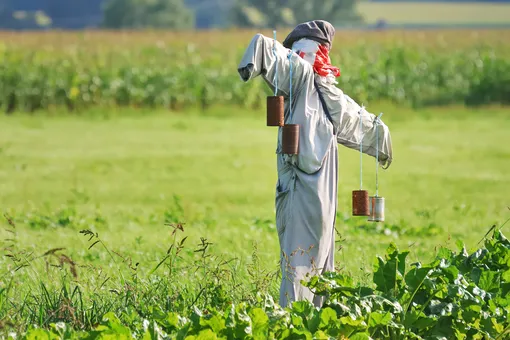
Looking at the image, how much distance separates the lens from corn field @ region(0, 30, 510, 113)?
2147 cm

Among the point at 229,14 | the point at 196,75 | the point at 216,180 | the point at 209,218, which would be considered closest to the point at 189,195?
the point at 216,180

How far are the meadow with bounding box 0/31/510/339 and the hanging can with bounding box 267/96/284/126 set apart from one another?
0.72 m

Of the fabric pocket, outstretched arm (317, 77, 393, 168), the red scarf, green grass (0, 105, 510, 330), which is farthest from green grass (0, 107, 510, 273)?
the red scarf

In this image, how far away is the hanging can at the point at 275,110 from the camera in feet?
18.5

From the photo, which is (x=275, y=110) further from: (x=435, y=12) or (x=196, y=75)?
(x=435, y=12)

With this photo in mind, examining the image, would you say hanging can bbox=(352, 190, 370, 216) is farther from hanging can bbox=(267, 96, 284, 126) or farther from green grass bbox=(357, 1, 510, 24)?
green grass bbox=(357, 1, 510, 24)

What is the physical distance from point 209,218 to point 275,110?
5.55m

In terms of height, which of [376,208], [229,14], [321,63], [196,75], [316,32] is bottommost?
[196,75]

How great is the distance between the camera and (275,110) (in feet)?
18.6

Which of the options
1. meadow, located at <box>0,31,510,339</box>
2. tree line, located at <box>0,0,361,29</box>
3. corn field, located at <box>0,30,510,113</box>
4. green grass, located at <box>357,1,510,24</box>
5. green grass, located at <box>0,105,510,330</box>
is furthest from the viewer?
green grass, located at <box>357,1,510,24</box>

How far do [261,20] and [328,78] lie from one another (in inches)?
2469

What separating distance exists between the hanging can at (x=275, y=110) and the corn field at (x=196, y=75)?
15.9 metres

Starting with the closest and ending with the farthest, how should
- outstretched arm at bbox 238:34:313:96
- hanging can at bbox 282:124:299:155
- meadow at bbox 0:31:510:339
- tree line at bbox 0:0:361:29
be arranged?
1. meadow at bbox 0:31:510:339
2. outstretched arm at bbox 238:34:313:96
3. hanging can at bbox 282:124:299:155
4. tree line at bbox 0:0:361:29

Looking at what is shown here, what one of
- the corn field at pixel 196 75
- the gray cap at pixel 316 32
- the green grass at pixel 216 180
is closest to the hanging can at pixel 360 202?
the gray cap at pixel 316 32
